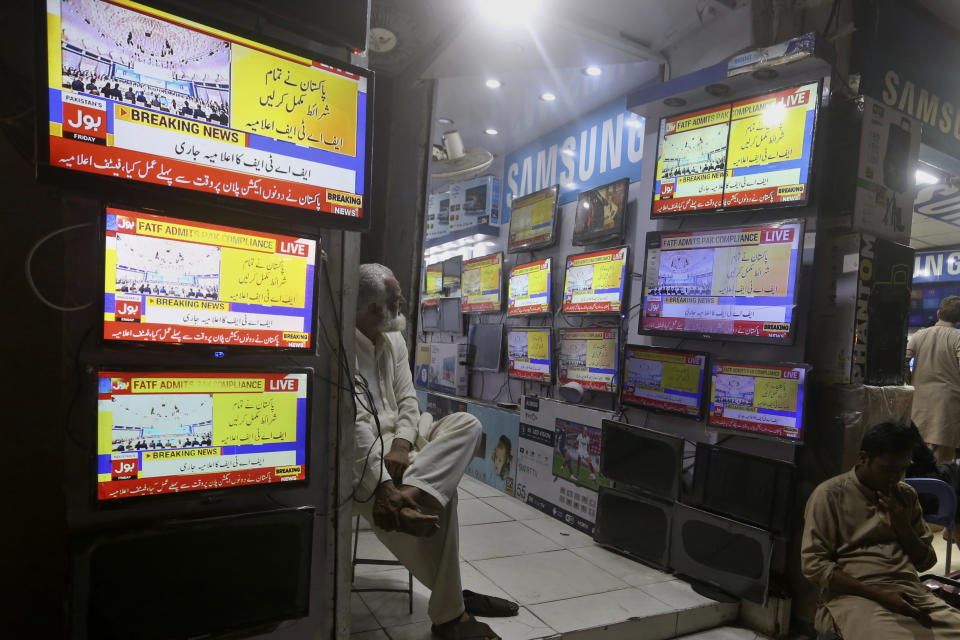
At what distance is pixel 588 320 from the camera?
16.0 feet

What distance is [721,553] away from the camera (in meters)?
2.92

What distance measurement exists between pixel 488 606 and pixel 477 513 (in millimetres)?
1669

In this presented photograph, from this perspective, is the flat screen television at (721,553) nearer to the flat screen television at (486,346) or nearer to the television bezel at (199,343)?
the television bezel at (199,343)

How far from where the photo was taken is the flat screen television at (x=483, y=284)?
5945 mm

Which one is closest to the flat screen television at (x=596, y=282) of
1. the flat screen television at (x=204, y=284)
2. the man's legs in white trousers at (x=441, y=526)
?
the man's legs in white trousers at (x=441, y=526)

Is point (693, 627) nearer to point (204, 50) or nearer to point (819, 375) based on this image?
point (819, 375)

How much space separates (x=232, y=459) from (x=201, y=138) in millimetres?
911

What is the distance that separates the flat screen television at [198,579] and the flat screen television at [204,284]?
52cm

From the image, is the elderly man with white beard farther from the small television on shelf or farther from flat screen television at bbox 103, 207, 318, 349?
the small television on shelf

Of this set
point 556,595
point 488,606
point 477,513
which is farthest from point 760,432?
point 477,513

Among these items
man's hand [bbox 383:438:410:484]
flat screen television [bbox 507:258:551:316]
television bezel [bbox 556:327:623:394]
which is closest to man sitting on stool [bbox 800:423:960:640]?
television bezel [bbox 556:327:623:394]

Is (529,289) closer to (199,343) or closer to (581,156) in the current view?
(581,156)

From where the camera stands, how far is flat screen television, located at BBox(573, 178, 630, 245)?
4.41 meters

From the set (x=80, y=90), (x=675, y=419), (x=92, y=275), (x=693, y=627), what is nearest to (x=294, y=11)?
(x=80, y=90)
